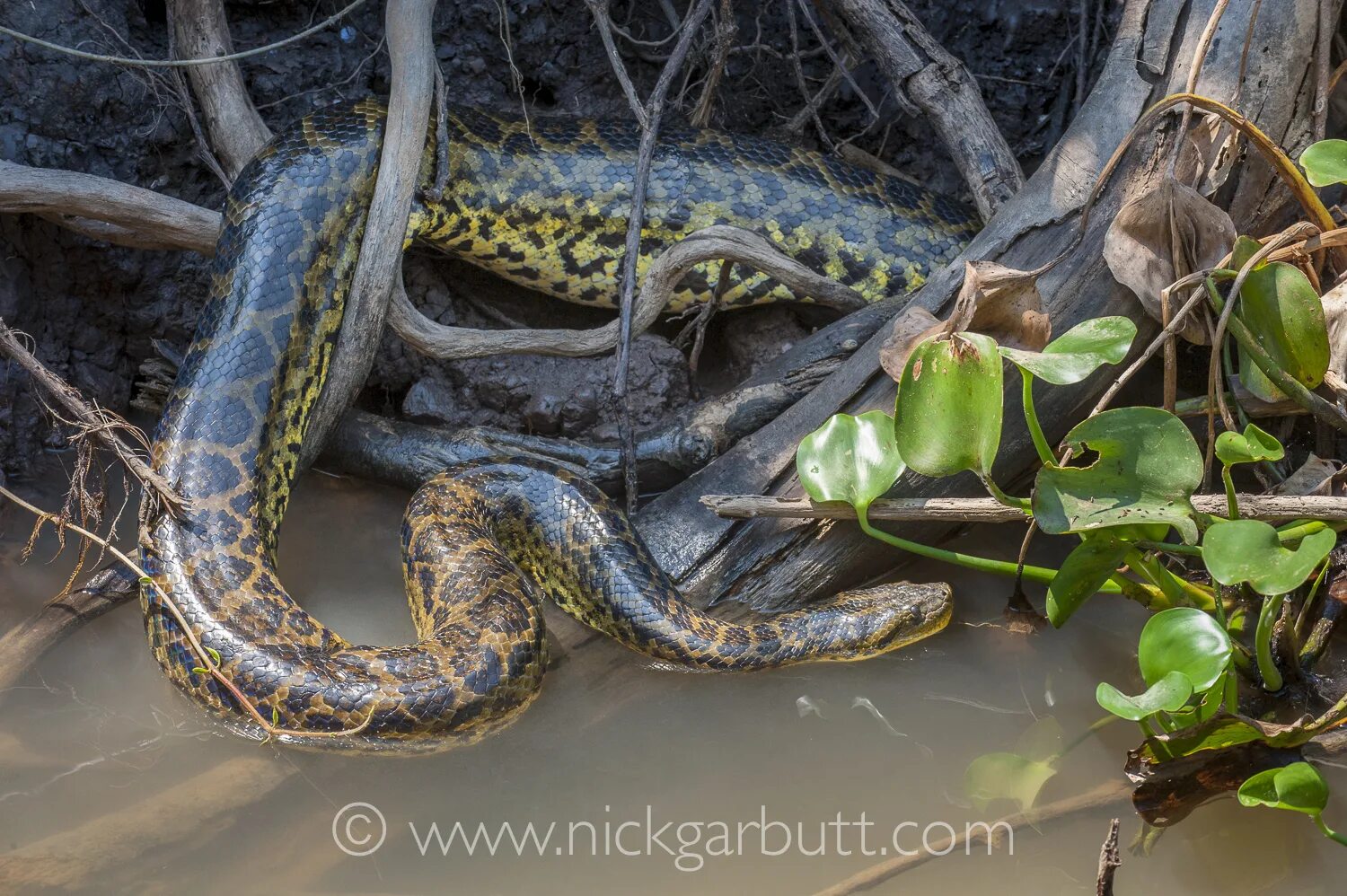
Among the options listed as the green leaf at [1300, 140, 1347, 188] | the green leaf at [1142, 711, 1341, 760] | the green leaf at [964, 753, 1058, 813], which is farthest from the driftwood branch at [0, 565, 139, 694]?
the green leaf at [1300, 140, 1347, 188]

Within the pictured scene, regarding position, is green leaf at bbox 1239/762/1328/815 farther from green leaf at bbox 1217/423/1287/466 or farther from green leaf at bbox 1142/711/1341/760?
green leaf at bbox 1217/423/1287/466

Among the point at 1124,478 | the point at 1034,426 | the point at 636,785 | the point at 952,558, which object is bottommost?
the point at 636,785

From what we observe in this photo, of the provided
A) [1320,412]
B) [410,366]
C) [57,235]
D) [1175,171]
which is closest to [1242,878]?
[1320,412]

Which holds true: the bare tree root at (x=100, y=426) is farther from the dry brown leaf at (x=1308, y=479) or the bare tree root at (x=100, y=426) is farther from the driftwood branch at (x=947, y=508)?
the dry brown leaf at (x=1308, y=479)

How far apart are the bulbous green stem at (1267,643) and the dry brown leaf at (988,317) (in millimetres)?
1038

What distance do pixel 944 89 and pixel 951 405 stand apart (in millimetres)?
2137

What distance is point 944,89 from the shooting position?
499 centimetres

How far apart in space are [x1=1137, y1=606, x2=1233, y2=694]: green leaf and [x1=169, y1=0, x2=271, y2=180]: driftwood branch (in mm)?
3929

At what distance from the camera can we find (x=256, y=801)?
11.9 ft

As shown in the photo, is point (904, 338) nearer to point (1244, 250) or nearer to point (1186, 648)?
point (1244, 250)

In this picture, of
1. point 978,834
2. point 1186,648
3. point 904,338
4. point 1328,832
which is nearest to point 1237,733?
point 1328,832

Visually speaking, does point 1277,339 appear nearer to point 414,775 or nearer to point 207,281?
point 414,775

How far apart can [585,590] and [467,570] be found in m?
0.45

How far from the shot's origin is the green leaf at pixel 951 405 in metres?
3.32
